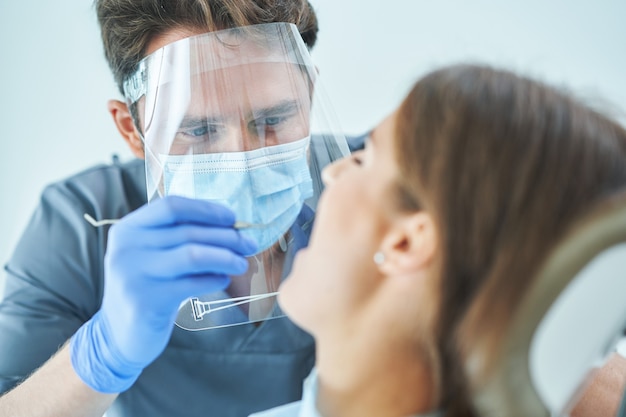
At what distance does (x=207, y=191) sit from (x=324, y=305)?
1.42 feet

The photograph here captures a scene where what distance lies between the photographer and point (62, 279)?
161 centimetres

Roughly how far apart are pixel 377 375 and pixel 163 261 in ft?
1.46

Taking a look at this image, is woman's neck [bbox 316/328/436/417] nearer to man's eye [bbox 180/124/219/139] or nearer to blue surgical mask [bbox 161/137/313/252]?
blue surgical mask [bbox 161/137/313/252]

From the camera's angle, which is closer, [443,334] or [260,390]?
[443,334]

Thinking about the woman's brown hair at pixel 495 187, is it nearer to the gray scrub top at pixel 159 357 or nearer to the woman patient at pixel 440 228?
the woman patient at pixel 440 228

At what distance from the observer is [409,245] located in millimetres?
862

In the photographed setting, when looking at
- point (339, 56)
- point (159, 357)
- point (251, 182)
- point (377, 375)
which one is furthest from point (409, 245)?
point (339, 56)

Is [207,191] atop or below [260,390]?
atop

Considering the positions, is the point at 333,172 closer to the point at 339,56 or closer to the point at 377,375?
the point at 377,375

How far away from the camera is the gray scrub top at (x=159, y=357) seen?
1.49 meters

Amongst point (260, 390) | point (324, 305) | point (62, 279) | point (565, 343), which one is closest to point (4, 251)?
point (62, 279)

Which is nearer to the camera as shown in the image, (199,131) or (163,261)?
(163,261)

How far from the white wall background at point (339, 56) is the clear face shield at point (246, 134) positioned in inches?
31.2

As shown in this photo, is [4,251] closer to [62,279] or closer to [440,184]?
[62,279]
